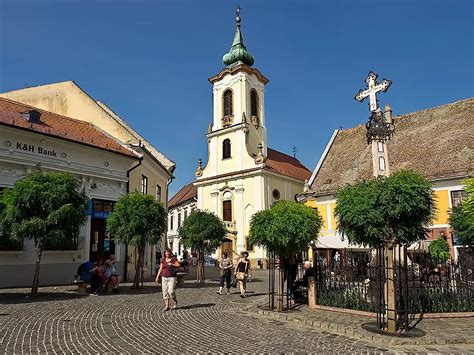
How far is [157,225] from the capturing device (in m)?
16.1

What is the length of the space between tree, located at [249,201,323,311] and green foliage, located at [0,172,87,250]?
5.95m

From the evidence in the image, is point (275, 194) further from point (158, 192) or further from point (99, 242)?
point (99, 242)

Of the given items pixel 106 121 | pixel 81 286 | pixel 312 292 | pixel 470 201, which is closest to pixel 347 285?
pixel 312 292

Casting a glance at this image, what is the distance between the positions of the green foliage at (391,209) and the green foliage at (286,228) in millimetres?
1747

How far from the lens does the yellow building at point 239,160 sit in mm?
38906

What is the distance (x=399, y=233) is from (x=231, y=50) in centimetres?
3830

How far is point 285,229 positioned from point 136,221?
687cm

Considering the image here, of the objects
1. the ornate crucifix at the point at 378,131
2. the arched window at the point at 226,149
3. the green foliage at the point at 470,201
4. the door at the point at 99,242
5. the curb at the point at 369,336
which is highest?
the arched window at the point at 226,149

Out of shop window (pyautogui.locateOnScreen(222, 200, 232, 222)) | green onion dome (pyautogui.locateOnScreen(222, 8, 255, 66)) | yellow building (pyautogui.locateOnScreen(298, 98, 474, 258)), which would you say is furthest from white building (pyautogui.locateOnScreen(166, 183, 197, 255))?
yellow building (pyautogui.locateOnScreen(298, 98, 474, 258))

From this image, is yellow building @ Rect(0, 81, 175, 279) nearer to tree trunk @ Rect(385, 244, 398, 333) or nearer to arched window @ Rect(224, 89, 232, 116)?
tree trunk @ Rect(385, 244, 398, 333)

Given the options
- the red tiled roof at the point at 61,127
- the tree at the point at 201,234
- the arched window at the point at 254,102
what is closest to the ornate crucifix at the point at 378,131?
the tree at the point at 201,234

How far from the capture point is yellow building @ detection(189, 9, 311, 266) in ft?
128

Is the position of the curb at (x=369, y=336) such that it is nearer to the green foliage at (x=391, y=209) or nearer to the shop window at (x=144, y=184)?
the green foliage at (x=391, y=209)

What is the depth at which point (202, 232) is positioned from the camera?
62.1ft
